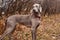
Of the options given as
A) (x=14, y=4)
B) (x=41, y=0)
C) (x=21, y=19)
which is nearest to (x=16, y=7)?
(x=14, y=4)

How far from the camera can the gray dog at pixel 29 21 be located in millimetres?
7219

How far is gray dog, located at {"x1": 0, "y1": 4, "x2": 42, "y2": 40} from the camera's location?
23.7 ft

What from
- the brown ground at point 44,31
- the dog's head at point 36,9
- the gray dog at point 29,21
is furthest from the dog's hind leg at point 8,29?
the dog's head at point 36,9

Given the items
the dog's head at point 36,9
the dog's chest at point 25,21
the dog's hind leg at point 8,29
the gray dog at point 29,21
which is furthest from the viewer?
the dog's chest at point 25,21

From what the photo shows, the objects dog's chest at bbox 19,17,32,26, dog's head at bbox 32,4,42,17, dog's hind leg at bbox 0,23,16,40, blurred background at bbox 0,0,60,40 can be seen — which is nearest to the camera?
dog's head at bbox 32,4,42,17

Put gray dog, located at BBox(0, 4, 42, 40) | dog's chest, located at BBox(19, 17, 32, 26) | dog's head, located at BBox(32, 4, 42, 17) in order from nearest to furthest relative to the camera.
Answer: dog's head, located at BBox(32, 4, 42, 17) < gray dog, located at BBox(0, 4, 42, 40) < dog's chest, located at BBox(19, 17, 32, 26)

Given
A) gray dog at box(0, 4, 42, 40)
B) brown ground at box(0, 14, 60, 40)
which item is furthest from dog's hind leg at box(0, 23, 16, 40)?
brown ground at box(0, 14, 60, 40)

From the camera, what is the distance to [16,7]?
10.1 m

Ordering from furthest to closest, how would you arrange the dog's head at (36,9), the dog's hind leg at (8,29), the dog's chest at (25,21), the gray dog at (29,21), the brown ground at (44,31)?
1. the brown ground at (44,31)
2. the dog's chest at (25,21)
3. the dog's hind leg at (8,29)
4. the gray dog at (29,21)
5. the dog's head at (36,9)

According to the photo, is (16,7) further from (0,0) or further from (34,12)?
(34,12)

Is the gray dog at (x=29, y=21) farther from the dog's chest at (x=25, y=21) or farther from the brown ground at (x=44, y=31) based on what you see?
Result: the brown ground at (x=44, y=31)

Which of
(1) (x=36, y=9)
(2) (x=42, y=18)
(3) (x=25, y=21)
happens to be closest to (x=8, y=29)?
(3) (x=25, y=21)

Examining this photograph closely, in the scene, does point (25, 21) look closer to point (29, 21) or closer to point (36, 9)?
point (29, 21)

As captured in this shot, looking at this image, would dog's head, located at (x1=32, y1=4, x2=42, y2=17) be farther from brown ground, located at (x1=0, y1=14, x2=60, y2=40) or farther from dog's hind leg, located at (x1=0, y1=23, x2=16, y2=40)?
brown ground, located at (x1=0, y1=14, x2=60, y2=40)
